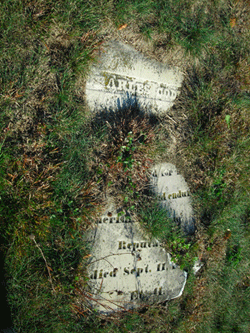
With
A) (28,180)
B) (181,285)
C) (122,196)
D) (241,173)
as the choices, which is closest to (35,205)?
(28,180)

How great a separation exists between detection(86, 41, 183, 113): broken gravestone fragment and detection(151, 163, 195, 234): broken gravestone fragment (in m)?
0.79

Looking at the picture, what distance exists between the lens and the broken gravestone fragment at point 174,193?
11.2 ft

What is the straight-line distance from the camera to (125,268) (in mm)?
3129

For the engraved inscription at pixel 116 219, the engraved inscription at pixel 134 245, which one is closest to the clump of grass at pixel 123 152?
the engraved inscription at pixel 116 219

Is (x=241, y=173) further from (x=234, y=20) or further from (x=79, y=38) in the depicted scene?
(x=79, y=38)

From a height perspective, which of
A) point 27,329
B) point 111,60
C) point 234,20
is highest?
point 234,20

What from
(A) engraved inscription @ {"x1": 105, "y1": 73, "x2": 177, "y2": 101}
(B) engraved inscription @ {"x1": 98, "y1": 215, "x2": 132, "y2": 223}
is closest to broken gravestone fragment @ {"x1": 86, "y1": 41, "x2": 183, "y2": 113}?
(A) engraved inscription @ {"x1": 105, "y1": 73, "x2": 177, "y2": 101}

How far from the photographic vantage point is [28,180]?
109 inches

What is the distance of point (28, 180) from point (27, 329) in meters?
1.53

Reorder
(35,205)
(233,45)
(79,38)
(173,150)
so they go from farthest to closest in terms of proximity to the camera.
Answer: (233,45), (173,150), (79,38), (35,205)

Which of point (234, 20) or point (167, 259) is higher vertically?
point (234, 20)

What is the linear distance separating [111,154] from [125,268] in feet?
4.33

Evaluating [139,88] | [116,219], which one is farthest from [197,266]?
[139,88]

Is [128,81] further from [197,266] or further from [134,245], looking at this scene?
[197,266]
